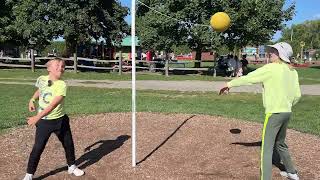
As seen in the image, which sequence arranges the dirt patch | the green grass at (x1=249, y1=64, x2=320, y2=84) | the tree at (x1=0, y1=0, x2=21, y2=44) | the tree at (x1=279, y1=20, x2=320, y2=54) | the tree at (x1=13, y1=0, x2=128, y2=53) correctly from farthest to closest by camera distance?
the tree at (x1=279, y1=20, x2=320, y2=54) → the tree at (x1=0, y1=0, x2=21, y2=44) → the tree at (x1=13, y1=0, x2=128, y2=53) → the green grass at (x1=249, y1=64, x2=320, y2=84) → the dirt patch

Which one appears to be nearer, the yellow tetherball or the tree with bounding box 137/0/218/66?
the yellow tetherball

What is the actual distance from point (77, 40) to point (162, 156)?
26356 mm

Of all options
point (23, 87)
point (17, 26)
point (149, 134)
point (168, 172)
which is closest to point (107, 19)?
point (17, 26)

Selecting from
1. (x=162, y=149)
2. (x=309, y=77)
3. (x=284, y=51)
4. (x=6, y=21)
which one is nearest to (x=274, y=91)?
(x=284, y=51)

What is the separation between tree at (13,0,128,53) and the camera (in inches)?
1201

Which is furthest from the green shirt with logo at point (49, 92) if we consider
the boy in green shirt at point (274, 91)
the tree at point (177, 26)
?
the tree at point (177, 26)

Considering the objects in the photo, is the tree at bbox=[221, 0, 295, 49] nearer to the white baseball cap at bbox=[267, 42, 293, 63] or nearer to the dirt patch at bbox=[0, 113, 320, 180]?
the dirt patch at bbox=[0, 113, 320, 180]

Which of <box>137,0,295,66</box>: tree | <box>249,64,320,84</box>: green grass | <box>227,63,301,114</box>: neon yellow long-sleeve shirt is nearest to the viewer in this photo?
<box>227,63,301,114</box>: neon yellow long-sleeve shirt

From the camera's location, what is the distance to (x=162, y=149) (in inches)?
305

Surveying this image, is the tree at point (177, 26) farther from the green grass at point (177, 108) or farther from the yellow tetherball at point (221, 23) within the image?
the yellow tetherball at point (221, 23)

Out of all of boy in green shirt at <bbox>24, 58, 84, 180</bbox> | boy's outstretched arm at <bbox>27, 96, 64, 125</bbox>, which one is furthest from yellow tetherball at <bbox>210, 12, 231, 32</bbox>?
boy's outstretched arm at <bbox>27, 96, 64, 125</bbox>

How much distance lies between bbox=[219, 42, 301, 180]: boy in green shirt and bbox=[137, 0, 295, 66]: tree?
69.2 feet

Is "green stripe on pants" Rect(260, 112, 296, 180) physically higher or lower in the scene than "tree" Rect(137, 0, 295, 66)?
lower

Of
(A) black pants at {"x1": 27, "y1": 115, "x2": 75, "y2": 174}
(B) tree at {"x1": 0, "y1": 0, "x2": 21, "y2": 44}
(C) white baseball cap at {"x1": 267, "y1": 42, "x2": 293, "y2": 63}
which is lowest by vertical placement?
(A) black pants at {"x1": 27, "y1": 115, "x2": 75, "y2": 174}
